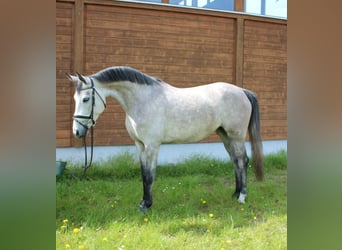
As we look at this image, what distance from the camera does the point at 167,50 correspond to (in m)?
3.81

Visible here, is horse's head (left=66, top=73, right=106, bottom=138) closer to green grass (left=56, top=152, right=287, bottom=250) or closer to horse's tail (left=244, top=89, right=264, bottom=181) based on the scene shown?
green grass (left=56, top=152, right=287, bottom=250)

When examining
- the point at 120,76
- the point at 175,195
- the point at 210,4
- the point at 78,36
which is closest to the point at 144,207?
the point at 175,195

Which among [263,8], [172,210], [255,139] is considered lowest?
[172,210]

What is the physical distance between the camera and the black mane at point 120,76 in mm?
2279

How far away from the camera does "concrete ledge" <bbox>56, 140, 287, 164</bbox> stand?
3.38 meters

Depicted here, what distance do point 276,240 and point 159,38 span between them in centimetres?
258

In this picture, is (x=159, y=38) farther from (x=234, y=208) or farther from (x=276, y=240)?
(x=276, y=240)

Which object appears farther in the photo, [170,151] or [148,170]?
[170,151]

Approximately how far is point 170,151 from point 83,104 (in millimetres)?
1806

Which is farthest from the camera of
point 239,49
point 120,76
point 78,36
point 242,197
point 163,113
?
point 239,49

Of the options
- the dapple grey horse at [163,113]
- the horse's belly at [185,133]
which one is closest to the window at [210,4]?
the dapple grey horse at [163,113]

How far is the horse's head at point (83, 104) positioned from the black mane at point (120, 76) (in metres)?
0.10

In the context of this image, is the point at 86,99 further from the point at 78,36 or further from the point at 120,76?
the point at 78,36

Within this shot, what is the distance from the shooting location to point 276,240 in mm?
1983
